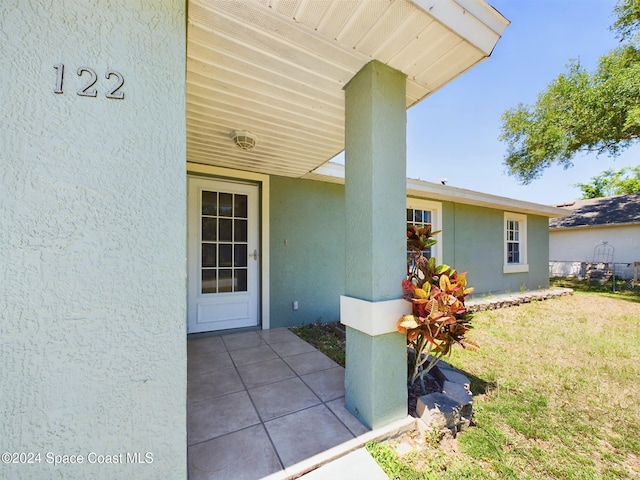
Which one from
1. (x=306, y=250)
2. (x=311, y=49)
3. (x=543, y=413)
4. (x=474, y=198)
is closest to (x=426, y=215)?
(x=474, y=198)

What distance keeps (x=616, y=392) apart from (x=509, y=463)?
1.96m

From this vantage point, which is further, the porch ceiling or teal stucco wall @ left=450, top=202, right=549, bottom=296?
teal stucco wall @ left=450, top=202, right=549, bottom=296

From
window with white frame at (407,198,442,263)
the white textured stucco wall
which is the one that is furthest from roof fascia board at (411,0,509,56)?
window with white frame at (407,198,442,263)

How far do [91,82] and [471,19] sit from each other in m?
2.25

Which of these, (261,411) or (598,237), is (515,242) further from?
(261,411)

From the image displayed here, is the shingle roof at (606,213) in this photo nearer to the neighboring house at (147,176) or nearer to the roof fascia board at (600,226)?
the roof fascia board at (600,226)

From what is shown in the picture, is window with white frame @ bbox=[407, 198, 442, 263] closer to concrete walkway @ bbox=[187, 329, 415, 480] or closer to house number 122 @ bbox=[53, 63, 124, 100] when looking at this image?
concrete walkway @ bbox=[187, 329, 415, 480]

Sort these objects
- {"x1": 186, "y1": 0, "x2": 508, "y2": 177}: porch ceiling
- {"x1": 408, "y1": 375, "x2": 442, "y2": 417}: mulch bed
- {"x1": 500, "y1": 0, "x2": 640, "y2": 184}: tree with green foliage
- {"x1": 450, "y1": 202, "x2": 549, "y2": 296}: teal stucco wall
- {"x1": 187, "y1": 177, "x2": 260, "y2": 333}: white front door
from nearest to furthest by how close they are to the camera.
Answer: {"x1": 186, "y1": 0, "x2": 508, "y2": 177}: porch ceiling
{"x1": 408, "y1": 375, "x2": 442, "y2": 417}: mulch bed
{"x1": 187, "y1": 177, "x2": 260, "y2": 333}: white front door
{"x1": 450, "y1": 202, "x2": 549, "y2": 296}: teal stucco wall
{"x1": 500, "y1": 0, "x2": 640, "y2": 184}: tree with green foliage

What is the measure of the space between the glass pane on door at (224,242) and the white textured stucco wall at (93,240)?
287 cm

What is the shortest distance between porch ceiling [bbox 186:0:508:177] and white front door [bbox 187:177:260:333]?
1.49 meters

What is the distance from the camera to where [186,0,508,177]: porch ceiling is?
154 cm

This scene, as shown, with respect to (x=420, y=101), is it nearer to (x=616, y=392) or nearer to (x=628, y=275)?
(x=616, y=392)

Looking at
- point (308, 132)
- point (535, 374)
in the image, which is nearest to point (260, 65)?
point (308, 132)

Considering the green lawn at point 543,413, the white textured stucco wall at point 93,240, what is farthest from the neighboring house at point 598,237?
the white textured stucco wall at point 93,240
